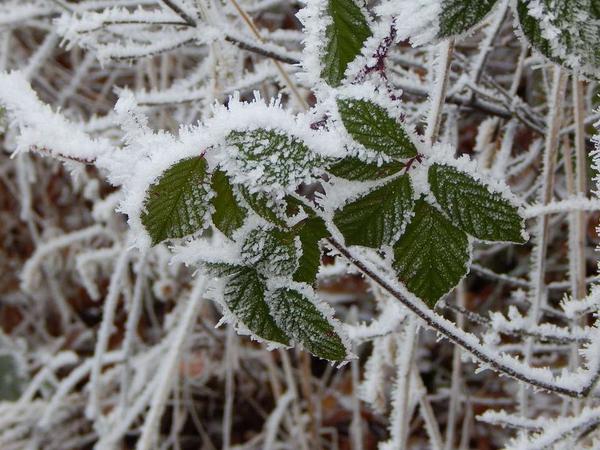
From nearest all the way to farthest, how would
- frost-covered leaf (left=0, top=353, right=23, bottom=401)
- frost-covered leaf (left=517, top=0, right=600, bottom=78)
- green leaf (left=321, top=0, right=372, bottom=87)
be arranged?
frost-covered leaf (left=517, top=0, right=600, bottom=78)
green leaf (left=321, top=0, right=372, bottom=87)
frost-covered leaf (left=0, top=353, right=23, bottom=401)

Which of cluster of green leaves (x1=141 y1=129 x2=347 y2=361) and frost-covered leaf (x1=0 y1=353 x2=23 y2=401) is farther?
frost-covered leaf (x1=0 y1=353 x2=23 y2=401)

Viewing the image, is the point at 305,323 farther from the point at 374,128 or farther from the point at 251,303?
the point at 374,128

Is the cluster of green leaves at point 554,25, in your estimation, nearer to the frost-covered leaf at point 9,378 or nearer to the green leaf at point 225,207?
the green leaf at point 225,207

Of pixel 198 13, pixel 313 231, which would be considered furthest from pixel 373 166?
pixel 198 13

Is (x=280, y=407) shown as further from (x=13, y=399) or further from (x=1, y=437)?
(x=13, y=399)

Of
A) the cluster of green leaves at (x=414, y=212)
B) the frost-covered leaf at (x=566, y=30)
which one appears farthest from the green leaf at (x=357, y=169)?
the frost-covered leaf at (x=566, y=30)

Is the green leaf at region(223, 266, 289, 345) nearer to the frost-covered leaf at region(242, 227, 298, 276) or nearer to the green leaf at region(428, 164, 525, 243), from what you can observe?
the frost-covered leaf at region(242, 227, 298, 276)

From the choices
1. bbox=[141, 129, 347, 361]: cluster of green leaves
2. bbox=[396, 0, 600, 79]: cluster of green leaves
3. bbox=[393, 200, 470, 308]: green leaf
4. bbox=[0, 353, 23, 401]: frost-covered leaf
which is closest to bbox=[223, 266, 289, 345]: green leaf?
bbox=[141, 129, 347, 361]: cluster of green leaves
